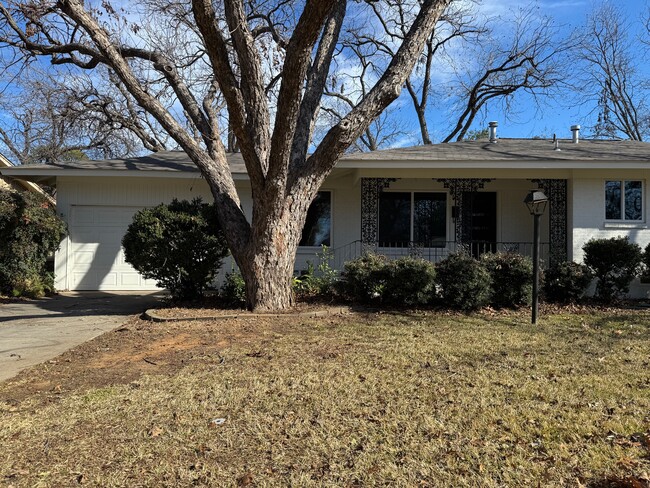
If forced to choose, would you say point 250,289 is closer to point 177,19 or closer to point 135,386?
point 135,386

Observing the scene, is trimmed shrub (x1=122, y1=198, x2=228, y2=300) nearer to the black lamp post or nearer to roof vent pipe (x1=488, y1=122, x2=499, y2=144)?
the black lamp post

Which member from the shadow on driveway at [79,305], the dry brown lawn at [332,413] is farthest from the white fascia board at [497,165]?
the shadow on driveway at [79,305]

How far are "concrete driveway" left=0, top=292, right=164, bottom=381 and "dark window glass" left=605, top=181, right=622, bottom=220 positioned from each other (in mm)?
10775

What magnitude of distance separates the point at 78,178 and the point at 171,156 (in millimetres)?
2972

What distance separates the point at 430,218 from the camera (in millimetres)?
12906

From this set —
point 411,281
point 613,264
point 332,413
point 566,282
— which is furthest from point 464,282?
point 332,413

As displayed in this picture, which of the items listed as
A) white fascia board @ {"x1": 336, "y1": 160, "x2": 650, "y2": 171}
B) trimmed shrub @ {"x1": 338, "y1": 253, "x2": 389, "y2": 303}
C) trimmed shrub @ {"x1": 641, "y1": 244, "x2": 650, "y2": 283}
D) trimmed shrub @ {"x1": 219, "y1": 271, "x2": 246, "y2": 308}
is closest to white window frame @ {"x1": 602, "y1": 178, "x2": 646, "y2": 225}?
white fascia board @ {"x1": 336, "y1": 160, "x2": 650, "y2": 171}

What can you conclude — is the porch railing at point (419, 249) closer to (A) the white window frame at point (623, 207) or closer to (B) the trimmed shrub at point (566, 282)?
(A) the white window frame at point (623, 207)

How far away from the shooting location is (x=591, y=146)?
42.2 feet

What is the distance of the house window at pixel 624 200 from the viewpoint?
11.1 meters

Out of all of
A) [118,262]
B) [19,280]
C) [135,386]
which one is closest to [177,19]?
[118,262]

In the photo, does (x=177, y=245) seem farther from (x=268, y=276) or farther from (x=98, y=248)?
(x=98, y=248)

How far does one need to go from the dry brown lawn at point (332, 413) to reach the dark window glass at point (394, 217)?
21.6 ft

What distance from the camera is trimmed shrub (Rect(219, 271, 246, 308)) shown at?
899 cm
